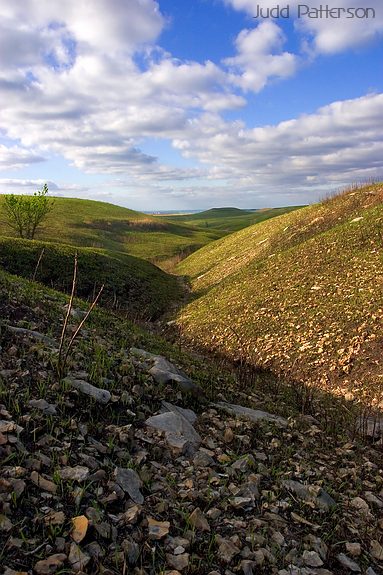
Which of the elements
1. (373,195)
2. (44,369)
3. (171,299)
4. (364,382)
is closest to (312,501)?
(44,369)

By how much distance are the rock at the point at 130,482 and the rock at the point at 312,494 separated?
8.07 ft

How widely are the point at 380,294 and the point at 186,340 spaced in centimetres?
960

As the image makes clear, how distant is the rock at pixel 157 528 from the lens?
474 centimetres

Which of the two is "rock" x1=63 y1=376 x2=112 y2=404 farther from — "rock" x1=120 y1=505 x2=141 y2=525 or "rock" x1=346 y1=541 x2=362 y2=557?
"rock" x1=346 y1=541 x2=362 y2=557

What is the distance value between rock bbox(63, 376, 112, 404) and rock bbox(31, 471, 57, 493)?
2.29 metres

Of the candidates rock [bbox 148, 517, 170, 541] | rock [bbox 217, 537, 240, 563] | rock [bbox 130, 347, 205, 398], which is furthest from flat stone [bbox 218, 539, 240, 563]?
rock [bbox 130, 347, 205, 398]

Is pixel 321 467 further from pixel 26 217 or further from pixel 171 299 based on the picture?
pixel 26 217

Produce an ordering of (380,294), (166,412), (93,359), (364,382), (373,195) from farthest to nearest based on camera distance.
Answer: (373,195) → (380,294) → (364,382) → (93,359) → (166,412)

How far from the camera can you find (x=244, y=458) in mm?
6918

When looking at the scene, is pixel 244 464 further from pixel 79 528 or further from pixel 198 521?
pixel 79 528

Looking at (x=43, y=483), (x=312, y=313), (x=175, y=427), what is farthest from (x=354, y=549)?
(x=312, y=313)

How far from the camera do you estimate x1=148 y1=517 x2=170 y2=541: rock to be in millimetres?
4742

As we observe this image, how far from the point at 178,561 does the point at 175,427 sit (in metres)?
2.92

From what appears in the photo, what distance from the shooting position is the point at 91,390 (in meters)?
7.51
